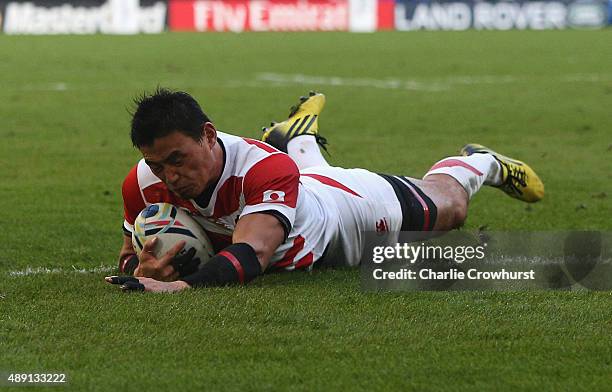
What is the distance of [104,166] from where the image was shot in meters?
10.3

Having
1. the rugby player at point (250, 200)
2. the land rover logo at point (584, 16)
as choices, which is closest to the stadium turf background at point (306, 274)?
the rugby player at point (250, 200)

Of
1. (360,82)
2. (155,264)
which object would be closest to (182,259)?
(155,264)

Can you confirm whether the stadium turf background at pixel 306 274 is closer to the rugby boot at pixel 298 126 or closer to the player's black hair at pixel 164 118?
the player's black hair at pixel 164 118

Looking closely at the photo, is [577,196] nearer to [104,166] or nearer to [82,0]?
[104,166]

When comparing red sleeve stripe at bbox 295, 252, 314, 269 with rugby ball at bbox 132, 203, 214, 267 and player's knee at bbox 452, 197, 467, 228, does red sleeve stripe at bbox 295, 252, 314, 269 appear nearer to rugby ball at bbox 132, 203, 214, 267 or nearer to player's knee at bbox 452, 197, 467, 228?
rugby ball at bbox 132, 203, 214, 267

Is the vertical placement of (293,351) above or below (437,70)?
above

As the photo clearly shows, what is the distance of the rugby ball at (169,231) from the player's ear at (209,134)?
387 mm

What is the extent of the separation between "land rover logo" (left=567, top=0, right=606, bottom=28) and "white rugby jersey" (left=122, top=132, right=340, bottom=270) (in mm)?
34458

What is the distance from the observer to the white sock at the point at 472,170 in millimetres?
6797

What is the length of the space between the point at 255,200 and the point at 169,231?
0.43 meters

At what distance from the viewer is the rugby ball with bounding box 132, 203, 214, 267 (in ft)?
18.6

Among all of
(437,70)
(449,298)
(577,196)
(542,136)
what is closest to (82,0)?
→ (437,70)

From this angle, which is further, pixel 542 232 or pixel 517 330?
pixel 542 232

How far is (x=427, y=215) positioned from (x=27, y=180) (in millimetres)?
3998
